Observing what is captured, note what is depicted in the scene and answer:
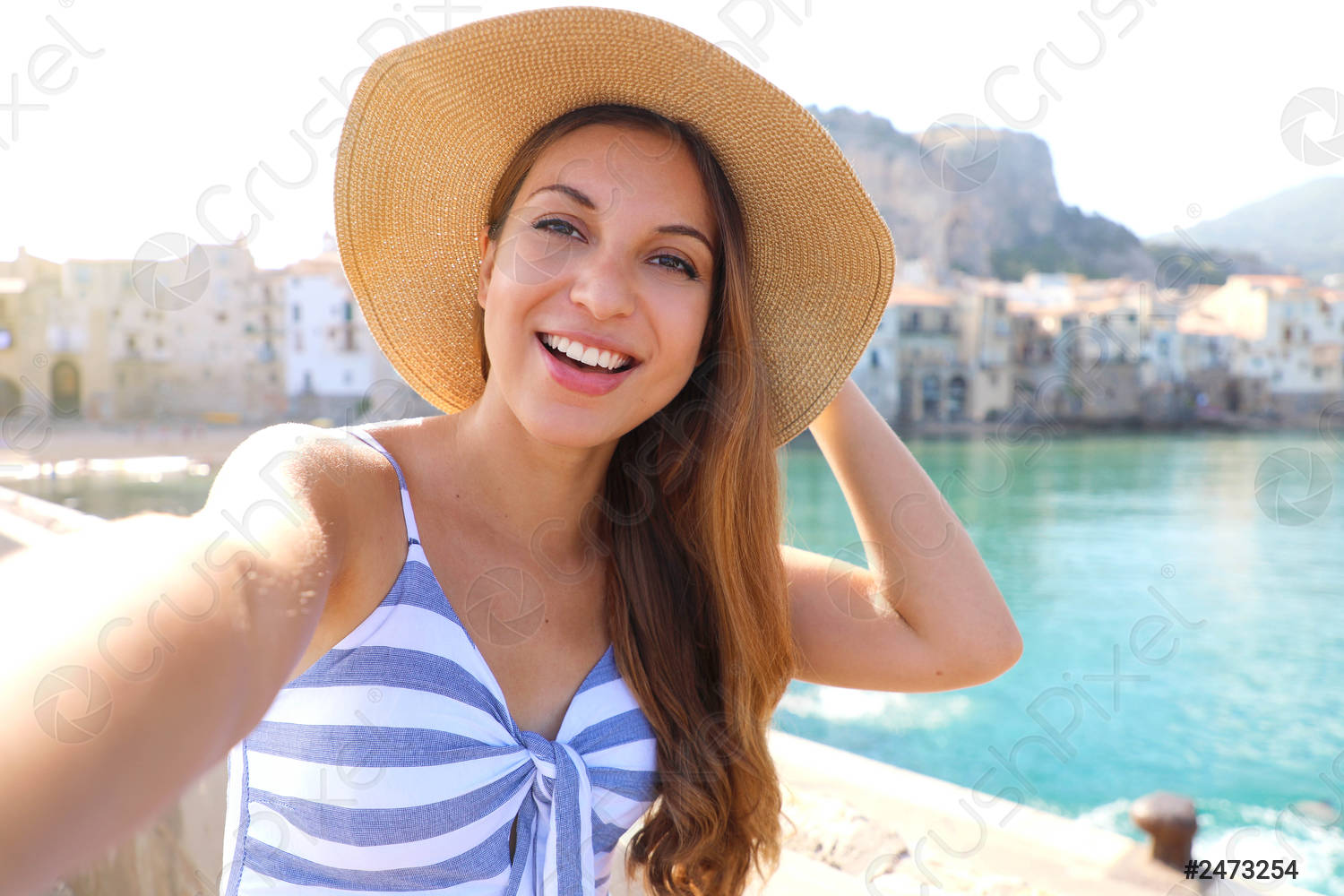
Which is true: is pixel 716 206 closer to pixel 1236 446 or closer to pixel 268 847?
pixel 268 847

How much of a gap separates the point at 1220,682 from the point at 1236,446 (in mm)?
30849

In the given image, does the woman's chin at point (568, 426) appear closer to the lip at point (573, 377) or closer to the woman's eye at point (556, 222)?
the lip at point (573, 377)

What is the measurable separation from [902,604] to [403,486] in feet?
2.47

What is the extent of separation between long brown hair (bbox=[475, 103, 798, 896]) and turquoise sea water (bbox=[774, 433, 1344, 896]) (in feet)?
2.02

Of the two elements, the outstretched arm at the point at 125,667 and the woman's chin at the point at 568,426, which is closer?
the outstretched arm at the point at 125,667

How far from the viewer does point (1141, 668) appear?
587 inches

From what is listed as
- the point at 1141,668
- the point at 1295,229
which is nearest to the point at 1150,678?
the point at 1141,668

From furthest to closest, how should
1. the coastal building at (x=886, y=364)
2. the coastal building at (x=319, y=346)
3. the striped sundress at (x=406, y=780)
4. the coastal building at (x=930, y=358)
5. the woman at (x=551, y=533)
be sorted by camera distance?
the coastal building at (x=930, y=358) → the coastal building at (x=886, y=364) → the coastal building at (x=319, y=346) → the striped sundress at (x=406, y=780) → the woman at (x=551, y=533)

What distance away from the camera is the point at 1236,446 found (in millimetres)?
39562

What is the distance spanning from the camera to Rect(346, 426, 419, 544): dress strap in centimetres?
103

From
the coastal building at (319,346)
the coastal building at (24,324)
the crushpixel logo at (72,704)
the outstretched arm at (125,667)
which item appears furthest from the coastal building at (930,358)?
the crushpixel logo at (72,704)

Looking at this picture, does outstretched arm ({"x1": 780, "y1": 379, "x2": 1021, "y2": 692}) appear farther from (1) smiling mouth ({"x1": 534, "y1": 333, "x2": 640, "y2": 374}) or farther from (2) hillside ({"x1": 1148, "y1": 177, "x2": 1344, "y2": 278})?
(2) hillside ({"x1": 1148, "y1": 177, "x2": 1344, "y2": 278})

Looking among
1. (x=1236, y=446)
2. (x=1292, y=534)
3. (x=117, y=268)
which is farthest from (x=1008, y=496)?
(x=117, y=268)

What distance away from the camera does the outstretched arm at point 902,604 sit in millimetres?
1366
